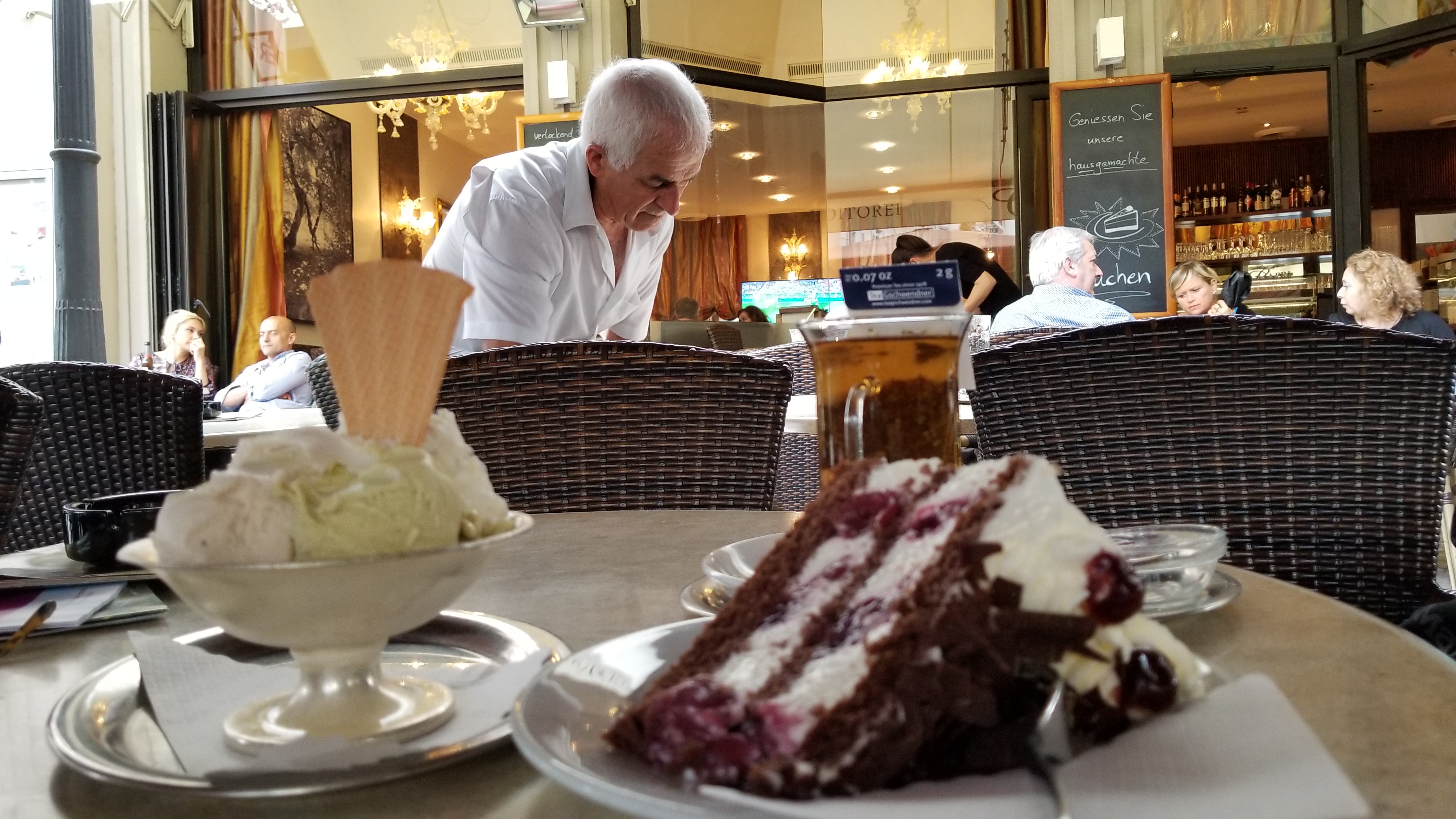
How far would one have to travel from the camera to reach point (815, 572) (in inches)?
22.4

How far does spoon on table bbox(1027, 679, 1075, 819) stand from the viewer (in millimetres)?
407

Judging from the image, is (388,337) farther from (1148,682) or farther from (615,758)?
(1148,682)

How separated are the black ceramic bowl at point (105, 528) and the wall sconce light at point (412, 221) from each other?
9.79m

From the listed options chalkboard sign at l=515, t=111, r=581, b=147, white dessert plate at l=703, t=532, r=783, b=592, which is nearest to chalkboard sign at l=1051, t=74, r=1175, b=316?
chalkboard sign at l=515, t=111, r=581, b=147

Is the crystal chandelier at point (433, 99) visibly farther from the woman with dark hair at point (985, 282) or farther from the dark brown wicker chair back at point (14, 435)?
the dark brown wicker chair back at point (14, 435)

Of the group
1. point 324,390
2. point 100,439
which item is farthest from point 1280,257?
point 100,439

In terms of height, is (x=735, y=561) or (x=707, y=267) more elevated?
(x=707, y=267)

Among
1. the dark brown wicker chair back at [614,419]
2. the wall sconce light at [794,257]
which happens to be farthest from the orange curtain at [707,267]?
the dark brown wicker chair back at [614,419]

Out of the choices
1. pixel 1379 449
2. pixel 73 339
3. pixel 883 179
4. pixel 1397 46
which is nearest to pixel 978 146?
pixel 883 179

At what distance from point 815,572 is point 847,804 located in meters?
0.20

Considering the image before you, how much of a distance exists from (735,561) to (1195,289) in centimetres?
557

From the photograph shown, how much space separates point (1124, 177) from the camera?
20.2ft

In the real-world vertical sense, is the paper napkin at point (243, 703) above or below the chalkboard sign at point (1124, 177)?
below

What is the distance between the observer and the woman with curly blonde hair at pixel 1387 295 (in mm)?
5062
